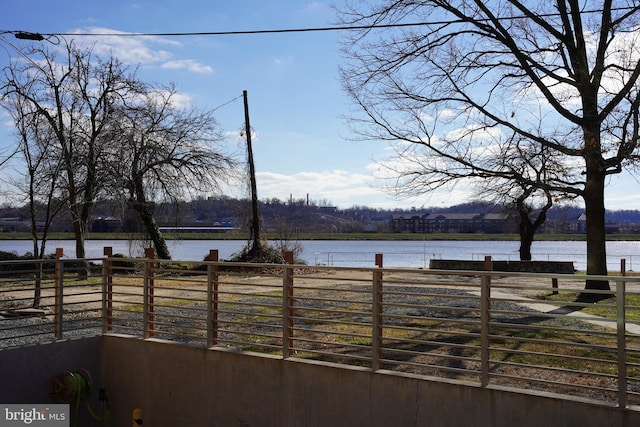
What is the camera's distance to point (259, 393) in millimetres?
9055

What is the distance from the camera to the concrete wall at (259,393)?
700 cm

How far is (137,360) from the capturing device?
34.8 ft

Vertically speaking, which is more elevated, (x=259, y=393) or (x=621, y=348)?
(x=621, y=348)

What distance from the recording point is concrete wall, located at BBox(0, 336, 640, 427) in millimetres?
7000

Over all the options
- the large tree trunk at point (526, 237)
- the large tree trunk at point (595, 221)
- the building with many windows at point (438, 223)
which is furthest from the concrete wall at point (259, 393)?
the building with many windows at point (438, 223)

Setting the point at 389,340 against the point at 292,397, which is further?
the point at 389,340

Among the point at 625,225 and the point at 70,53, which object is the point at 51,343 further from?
the point at 625,225

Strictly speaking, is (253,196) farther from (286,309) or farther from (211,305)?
(286,309)

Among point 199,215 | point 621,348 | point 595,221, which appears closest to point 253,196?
point 199,215

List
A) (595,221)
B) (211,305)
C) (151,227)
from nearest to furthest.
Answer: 1. (211,305)
2. (595,221)
3. (151,227)

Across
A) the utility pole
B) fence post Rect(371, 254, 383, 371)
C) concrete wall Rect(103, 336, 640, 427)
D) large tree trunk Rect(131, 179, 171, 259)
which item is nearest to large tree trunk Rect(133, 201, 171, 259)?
large tree trunk Rect(131, 179, 171, 259)

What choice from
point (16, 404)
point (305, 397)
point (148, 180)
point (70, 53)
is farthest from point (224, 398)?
point (148, 180)

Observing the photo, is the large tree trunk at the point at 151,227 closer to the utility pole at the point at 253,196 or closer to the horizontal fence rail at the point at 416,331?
the utility pole at the point at 253,196

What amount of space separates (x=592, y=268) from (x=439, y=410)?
13595 mm
